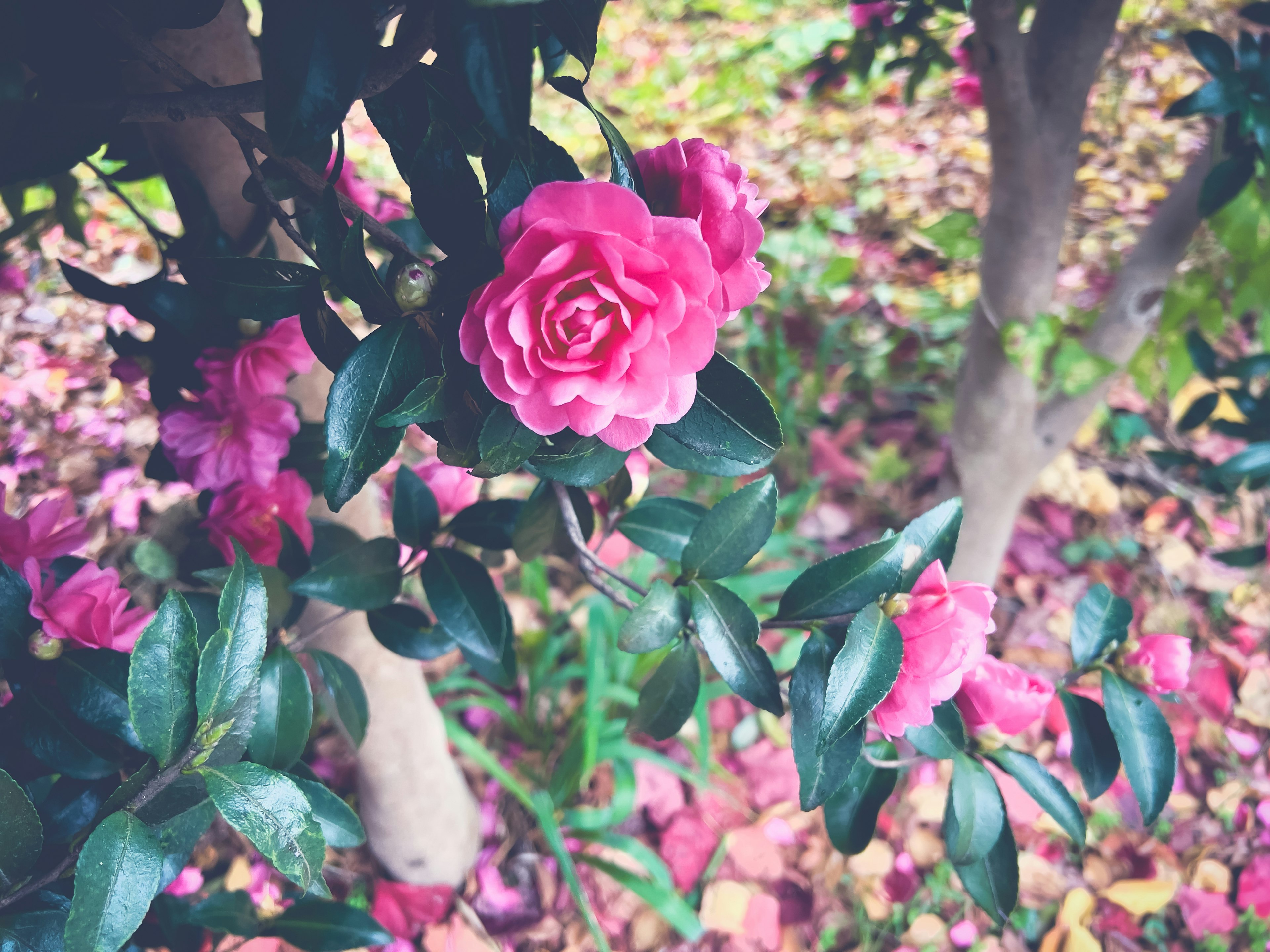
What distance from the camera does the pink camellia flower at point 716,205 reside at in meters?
0.39

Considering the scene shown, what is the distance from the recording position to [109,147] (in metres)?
0.64

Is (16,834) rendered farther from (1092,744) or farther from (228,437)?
(1092,744)

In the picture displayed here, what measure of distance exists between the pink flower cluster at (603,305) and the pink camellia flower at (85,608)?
1.09 feet

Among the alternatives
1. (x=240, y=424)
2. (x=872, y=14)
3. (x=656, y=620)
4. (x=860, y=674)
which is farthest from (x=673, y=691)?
(x=872, y=14)

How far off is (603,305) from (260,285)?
21cm

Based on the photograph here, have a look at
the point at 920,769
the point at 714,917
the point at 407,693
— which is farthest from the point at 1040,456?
the point at 407,693

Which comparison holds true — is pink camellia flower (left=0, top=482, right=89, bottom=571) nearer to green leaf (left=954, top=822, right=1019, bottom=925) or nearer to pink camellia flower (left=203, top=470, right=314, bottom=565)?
pink camellia flower (left=203, top=470, right=314, bottom=565)

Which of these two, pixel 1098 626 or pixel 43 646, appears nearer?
pixel 43 646

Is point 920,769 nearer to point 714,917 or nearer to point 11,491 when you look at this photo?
point 714,917

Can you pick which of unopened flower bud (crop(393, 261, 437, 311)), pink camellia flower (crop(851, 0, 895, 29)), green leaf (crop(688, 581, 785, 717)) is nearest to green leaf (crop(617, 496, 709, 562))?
green leaf (crop(688, 581, 785, 717))

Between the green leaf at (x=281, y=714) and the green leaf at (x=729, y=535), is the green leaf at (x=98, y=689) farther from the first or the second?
the green leaf at (x=729, y=535)

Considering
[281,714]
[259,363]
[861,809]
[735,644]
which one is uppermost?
[259,363]

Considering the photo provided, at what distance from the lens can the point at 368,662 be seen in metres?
0.88

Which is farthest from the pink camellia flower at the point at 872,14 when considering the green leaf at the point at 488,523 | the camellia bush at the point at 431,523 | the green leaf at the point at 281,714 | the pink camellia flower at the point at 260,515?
the green leaf at the point at 281,714
